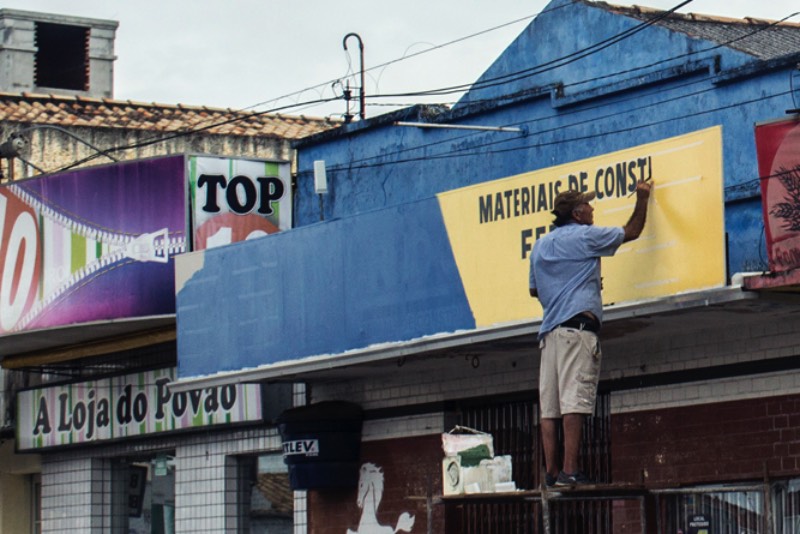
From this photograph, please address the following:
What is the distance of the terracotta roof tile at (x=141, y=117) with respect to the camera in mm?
27438

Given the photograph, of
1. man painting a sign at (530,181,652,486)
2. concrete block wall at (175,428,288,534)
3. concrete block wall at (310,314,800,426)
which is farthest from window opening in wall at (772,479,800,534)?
concrete block wall at (175,428,288,534)

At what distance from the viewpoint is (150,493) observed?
2250 cm

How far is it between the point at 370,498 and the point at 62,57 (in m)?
17.2

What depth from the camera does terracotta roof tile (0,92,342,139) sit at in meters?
27.4

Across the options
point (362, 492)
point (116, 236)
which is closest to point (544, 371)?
point (362, 492)

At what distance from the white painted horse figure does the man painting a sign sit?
5.45m

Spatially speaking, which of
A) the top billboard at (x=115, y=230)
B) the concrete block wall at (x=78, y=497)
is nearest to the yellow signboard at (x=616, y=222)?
the top billboard at (x=115, y=230)

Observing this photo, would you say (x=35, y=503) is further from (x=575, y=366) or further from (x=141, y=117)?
(x=575, y=366)

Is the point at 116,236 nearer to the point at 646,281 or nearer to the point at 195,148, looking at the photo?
the point at 195,148

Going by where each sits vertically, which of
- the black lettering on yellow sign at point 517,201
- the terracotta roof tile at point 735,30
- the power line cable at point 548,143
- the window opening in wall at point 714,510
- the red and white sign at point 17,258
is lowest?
the window opening in wall at point 714,510

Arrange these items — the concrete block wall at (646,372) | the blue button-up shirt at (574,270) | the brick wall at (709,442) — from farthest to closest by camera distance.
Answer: the concrete block wall at (646,372) < the brick wall at (709,442) < the blue button-up shirt at (574,270)

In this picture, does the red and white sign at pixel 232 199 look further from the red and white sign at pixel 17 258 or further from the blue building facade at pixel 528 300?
the red and white sign at pixel 17 258

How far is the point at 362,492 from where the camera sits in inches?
728

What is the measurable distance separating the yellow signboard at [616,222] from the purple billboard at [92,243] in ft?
19.7
